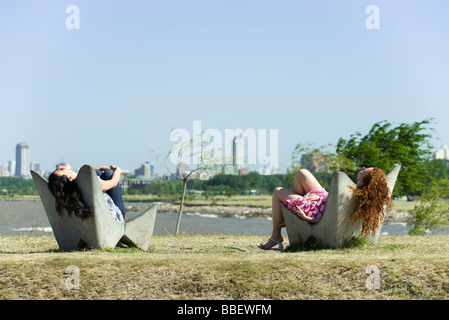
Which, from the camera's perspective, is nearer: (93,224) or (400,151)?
(93,224)

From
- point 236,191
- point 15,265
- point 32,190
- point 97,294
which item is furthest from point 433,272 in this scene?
point 32,190

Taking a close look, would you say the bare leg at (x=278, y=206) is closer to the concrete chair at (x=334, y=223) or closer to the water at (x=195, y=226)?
the concrete chair at (x=334, y=223)

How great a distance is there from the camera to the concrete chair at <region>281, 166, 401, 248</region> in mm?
9977

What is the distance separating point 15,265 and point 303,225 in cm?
482

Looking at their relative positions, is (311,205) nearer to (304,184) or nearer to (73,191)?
(304,184)

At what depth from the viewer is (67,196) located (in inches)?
399

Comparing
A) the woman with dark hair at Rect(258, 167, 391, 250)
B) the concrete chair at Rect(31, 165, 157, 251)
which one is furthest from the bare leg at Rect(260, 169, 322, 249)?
the concrete chair at Rect(31, 165, 157, 251)

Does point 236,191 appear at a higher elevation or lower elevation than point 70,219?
lower

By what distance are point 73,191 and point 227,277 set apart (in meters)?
3.34

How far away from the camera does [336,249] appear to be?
10.1 metres

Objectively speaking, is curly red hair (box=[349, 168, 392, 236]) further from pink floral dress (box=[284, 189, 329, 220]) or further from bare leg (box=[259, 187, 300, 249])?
bare leg (box=[259, 187, 300, 249])
